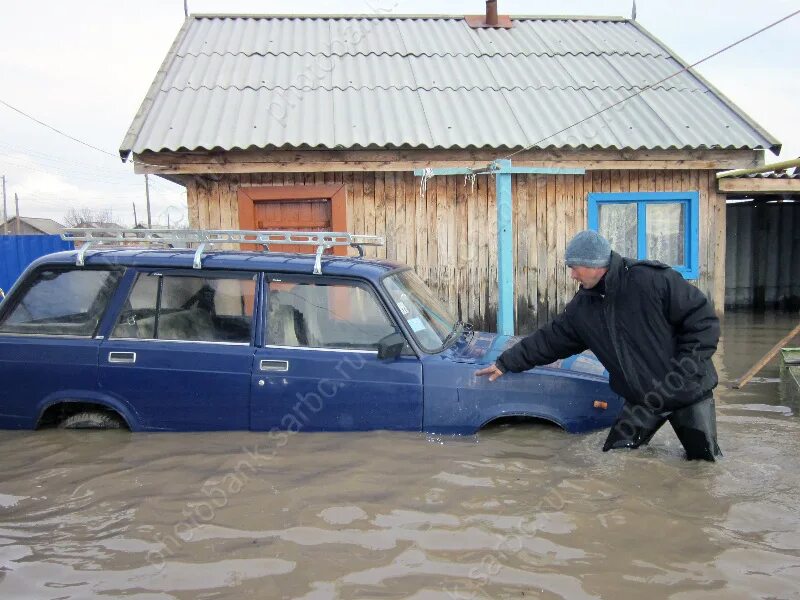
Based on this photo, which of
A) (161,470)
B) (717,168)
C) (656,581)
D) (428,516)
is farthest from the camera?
(717,168)

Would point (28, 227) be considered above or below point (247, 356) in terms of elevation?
above

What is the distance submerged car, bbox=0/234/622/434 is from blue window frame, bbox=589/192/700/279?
492 cm

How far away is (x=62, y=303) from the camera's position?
472 centimetres

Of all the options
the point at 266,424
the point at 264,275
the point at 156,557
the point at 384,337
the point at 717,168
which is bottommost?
the point at 156,557

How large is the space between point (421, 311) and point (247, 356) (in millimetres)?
1278

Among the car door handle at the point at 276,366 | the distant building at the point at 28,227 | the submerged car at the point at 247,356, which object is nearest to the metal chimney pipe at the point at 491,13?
the submerged car at the point at 247,356

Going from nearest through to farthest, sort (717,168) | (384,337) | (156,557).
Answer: (156,557), (384,337), (717,168)

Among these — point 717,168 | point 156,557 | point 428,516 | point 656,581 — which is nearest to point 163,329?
point 156,557

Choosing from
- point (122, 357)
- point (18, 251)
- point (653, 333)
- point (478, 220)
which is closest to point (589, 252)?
point (653, 333)

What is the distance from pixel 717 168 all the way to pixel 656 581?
736 cm

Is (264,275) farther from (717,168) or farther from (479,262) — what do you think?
(717,168)

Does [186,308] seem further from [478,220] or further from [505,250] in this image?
[478,220]

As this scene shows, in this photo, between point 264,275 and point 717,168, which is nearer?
point 264,275

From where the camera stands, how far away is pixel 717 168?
878cm
